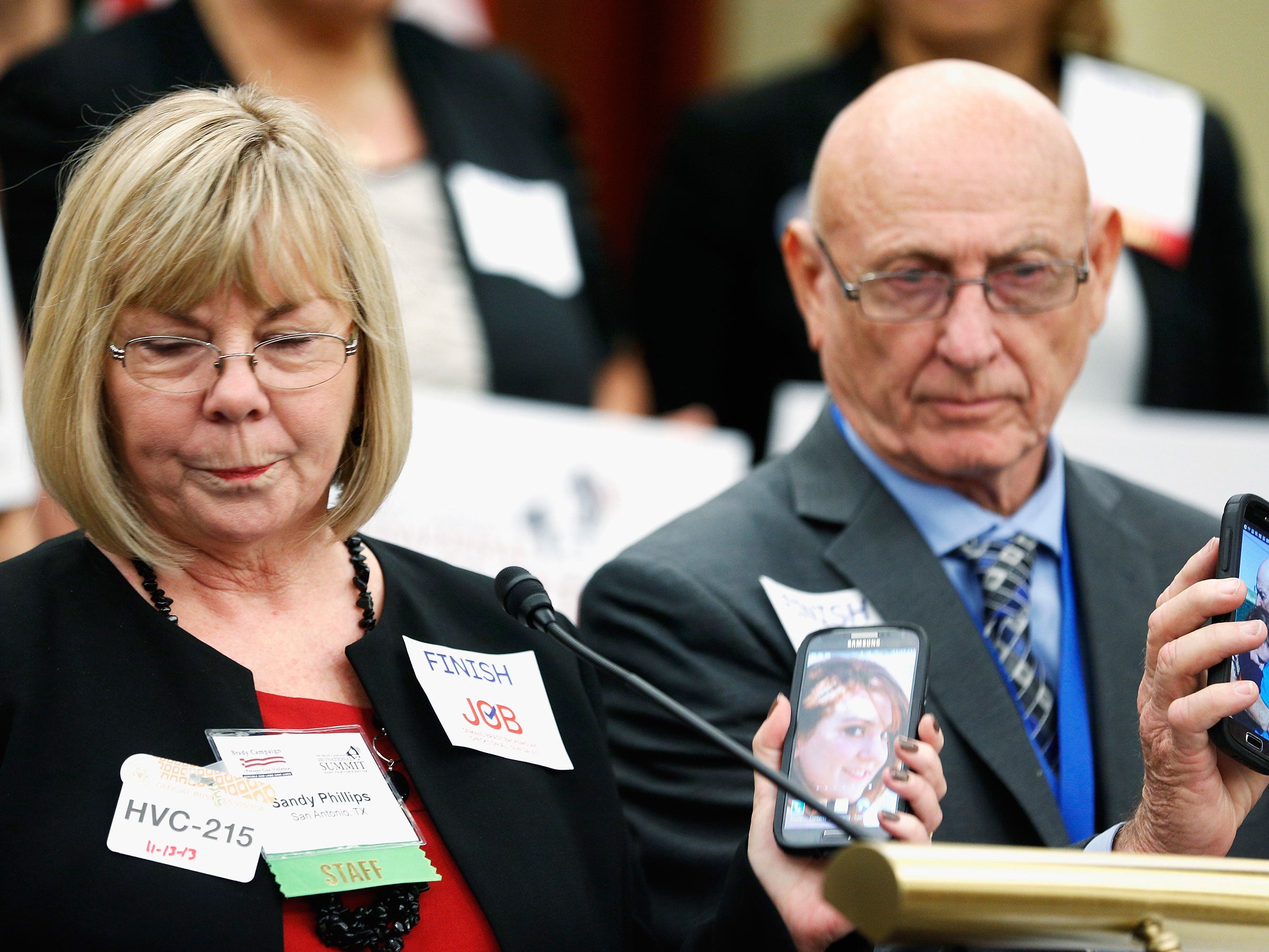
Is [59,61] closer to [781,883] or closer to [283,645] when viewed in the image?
[283,645]

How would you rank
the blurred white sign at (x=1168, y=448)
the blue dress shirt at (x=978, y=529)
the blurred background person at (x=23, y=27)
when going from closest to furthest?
1. the blue dress shirt at (x=978, y=529)
2. the blurred white sign at (x=1168, y=448)
3. the blurred background person at (x=23, y=27)

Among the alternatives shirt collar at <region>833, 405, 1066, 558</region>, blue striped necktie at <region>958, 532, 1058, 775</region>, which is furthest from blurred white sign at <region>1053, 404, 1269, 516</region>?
blue striped necktie at <region>958, 532, 1058, 775</region>

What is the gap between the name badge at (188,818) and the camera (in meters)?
1.99

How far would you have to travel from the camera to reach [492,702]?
240 centimetres

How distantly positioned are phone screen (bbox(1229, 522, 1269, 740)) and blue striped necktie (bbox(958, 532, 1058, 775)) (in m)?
0.55

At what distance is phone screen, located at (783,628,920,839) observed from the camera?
2020 mm

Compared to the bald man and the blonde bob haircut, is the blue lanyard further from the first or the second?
the blonde bob haircut

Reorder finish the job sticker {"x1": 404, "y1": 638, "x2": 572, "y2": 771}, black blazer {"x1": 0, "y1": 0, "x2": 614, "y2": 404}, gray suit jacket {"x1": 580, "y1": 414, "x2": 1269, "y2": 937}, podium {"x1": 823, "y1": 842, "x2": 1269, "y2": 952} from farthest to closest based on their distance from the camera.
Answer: black blazer {"x1": 0, "y1": 0, "x2": 614, "y2": 404} → gray suit jacket {"x1": 580, "y1": 414, "x2": 1269, "y2": 937} → finish the job sticker {"x1": 404, "y1": 638, "x2": 572, "y2": 771} → podium {"x1": 823, "y1": 842, "x2": 1269, "y2": 952}

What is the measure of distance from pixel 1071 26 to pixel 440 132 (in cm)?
174

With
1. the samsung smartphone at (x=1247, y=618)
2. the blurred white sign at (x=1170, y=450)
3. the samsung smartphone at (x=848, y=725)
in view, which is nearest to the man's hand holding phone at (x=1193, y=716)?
the samsung smartphone at (x=1247, y=618)

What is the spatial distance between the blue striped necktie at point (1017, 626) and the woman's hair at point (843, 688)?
28.2 inches

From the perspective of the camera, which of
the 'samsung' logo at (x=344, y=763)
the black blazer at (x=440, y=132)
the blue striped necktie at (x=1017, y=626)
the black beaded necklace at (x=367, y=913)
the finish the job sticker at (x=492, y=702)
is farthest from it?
the black blazer at (x=440, y=132)

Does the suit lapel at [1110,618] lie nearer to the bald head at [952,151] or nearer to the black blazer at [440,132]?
the bald head at [952,151]

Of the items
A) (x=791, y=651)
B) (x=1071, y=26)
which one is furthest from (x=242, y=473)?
(x=1071, y=26)
